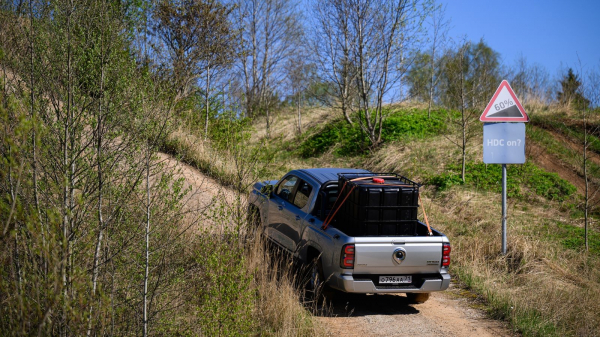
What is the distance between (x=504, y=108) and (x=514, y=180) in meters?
5.98

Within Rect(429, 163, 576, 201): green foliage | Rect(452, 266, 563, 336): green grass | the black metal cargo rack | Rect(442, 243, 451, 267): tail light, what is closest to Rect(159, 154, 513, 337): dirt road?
Rect(452, 266, 563, 336): green grass

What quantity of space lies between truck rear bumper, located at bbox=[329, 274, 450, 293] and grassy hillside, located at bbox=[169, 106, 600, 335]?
0.97 meters

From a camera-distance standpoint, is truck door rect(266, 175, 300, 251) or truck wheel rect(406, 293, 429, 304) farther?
truck door rect(266, 175, 300, 251)

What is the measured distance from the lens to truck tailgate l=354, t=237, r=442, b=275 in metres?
6.88

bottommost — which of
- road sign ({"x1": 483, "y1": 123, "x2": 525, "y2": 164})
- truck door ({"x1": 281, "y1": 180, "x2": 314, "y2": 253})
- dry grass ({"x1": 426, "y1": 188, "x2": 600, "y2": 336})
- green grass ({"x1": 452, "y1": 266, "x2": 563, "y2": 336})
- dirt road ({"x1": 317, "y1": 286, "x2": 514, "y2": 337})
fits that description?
dirt road ({"x1": 317, "y1": 286, "x2": 514, "y2": 337})

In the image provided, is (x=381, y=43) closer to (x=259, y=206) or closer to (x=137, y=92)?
(x=259, y=206)

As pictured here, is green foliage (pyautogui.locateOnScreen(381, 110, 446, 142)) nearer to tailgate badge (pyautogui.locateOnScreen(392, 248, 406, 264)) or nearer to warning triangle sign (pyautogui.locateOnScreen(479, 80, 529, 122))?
warning triangle sign (pyautogui.locateOnScreen(479, 80, 529, 122))

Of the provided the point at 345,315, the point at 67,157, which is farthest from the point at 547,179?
the point at 67,157

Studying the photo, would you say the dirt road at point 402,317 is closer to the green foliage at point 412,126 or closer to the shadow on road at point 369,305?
the shadow on road at point 369,305

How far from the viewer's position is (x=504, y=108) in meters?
9.23

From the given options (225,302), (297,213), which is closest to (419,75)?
(297,213)

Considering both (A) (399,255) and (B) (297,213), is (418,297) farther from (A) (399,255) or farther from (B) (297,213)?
(B) (297,213)

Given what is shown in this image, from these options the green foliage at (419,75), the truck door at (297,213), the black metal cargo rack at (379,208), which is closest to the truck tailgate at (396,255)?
the black metal cargo rack at (379,208)

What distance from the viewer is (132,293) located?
A: 569cm
